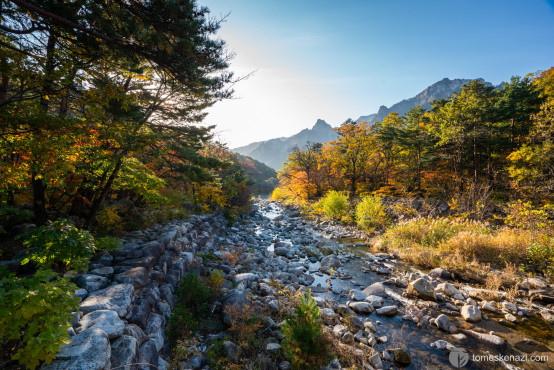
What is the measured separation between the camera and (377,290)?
233 inches

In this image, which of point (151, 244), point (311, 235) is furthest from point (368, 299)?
point (311, 235)

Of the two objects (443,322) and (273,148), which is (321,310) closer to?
(443,322)

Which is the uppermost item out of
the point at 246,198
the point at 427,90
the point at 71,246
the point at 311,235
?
the point at 427,90

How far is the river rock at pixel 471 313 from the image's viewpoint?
4520 millimetres

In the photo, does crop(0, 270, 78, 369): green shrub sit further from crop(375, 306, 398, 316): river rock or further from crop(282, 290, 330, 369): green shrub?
crop(375, 306, 398, 316): river rock

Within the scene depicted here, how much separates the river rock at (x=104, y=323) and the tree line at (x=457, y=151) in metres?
13.9

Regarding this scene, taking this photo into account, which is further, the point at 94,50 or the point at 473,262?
the point at 473,262

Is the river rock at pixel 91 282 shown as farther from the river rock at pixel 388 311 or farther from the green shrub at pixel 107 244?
the river rock at pixel 388 311

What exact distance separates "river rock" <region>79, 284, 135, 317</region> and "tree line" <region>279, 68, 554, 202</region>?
1393 centimetres

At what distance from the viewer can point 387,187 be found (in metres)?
17.6

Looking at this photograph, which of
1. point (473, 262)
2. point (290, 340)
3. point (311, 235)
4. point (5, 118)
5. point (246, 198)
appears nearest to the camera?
point (290, 340)

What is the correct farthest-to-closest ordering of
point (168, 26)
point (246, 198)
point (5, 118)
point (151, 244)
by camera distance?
point (246, 198)
point (151, 244)
point (168, 26)
point (5, 118)

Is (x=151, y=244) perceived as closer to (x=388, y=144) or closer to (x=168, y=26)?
(x=168, y=26)

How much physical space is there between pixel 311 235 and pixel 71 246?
38.0 feet
